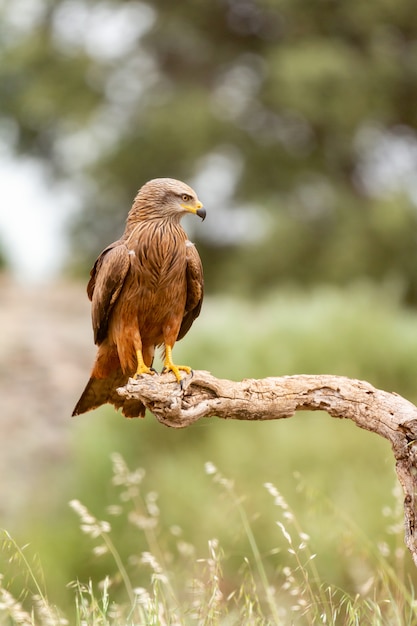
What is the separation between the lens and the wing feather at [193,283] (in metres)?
2.79

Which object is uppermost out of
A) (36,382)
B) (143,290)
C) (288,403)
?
(36,382)

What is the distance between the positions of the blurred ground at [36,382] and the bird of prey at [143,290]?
14.0 feet

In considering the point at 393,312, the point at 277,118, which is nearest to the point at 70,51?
the point at 277,118

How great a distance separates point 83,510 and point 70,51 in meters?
11.5

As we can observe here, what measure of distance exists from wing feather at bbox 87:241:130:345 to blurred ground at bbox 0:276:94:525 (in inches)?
168

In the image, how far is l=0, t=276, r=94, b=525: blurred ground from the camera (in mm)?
7645

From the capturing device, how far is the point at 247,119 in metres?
A: 14.1

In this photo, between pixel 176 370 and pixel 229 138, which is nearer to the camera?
pixel 176 370

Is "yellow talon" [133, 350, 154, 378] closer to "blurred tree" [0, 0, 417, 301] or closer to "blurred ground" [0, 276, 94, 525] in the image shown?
"blurred ground" [0, 276, 94, 525]

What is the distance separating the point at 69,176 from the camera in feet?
46.2

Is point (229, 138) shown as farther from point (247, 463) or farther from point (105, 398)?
point (105, 398)

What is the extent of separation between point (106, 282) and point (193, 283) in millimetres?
252

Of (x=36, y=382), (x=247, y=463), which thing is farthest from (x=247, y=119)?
(x=247, y=463)

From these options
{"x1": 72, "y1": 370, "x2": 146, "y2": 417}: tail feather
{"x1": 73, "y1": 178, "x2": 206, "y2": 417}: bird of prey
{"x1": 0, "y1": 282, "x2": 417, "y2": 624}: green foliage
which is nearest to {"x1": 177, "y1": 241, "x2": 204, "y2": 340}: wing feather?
{"x1": 73, "y1": 178, "x2": 206, "y2": 417}: bird of prey
